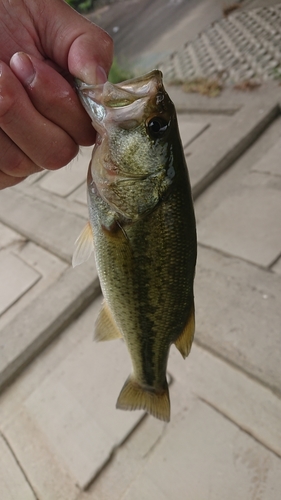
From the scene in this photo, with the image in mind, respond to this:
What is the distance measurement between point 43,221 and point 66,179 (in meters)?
0.75

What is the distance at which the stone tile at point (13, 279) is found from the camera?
349cm

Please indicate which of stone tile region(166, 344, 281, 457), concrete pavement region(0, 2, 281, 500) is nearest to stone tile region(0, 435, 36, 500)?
concrete pavement region(0, 2, 281, 500)

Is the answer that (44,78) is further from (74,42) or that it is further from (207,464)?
(207,464)

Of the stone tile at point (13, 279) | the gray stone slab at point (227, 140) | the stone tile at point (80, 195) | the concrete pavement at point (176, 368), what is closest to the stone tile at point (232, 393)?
the concrete pavement at point (176, 368)

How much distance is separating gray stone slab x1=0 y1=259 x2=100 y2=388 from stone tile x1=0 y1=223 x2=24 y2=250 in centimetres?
90

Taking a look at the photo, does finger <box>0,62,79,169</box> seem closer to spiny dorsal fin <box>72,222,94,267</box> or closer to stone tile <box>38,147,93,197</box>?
spiny dorsal fin <box>72,222,94,267</box>

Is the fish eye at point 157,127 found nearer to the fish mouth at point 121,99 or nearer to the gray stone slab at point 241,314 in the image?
the fish mouth at point 121,99

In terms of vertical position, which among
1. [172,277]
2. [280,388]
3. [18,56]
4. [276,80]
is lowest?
[276,80]

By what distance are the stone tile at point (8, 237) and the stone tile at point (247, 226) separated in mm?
1764

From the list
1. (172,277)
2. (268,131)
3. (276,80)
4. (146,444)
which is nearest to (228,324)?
(146,444)

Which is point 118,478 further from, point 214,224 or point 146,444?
point 214,224

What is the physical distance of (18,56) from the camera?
4.00 ft

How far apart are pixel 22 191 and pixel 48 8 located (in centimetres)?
357

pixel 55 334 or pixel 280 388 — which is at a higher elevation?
pixel 55 334
